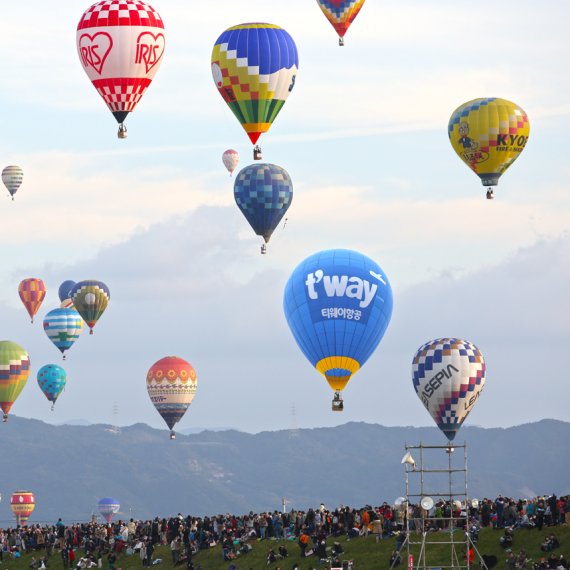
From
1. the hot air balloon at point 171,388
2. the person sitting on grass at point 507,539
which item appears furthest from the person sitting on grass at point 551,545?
the hot air balloon at point 171,388

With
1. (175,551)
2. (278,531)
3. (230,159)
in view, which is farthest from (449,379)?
→ (230,159)

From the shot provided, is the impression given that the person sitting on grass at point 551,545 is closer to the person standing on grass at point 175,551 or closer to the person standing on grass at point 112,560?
the person standing on grass at point 175,551

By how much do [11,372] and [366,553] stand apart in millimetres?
56438

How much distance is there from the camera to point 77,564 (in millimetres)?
74750

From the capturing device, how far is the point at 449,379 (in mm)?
78500

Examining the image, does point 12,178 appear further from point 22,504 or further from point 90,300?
point 22,504

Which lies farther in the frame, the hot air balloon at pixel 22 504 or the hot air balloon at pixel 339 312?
the hot air balloon at pixel 22 504

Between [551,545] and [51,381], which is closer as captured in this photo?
[551,545]

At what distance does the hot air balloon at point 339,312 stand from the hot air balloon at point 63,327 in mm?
56621

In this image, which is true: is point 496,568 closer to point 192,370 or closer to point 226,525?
point 226,525

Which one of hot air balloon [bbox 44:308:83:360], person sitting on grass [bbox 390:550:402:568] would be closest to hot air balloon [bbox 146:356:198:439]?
hot air balloon [bbox 44:308:83:360]

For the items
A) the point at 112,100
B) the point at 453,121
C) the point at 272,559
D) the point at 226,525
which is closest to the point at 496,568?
the point at 272,559

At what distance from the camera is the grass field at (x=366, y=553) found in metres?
58.2

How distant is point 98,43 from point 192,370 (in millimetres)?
41938
